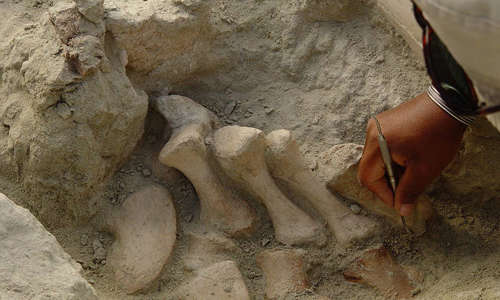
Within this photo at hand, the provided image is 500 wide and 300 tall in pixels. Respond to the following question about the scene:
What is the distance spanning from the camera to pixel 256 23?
1.61 meters

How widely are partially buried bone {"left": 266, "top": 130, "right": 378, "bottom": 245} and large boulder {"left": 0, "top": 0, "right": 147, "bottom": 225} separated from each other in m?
0.30

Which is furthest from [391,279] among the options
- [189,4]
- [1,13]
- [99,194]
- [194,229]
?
[1,13]

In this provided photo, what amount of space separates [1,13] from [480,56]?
3.47ft

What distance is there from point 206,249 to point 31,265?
0.45 m

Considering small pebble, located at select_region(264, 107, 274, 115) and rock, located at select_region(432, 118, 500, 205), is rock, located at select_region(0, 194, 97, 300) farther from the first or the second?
rock, located at select_region(432, 118, 500, 205)

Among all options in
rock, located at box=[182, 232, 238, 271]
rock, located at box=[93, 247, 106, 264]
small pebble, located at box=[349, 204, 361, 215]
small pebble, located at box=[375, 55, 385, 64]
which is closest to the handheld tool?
small pebble, located at box=[349, 204, 361, 215]

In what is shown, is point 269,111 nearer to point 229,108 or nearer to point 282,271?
point 229,108

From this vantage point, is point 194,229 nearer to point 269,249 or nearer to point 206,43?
point 269,249

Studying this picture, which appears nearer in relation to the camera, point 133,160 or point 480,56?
point 480,56

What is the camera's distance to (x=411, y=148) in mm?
1313

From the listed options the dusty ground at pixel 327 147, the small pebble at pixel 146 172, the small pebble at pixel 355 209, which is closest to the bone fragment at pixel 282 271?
the dusty ground at pixel 327 147

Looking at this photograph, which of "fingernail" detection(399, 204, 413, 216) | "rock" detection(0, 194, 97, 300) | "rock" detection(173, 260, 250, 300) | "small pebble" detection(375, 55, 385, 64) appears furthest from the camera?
"small pebble" detection(375, 55, 385, 64)

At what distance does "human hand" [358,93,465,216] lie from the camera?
4.25 feet

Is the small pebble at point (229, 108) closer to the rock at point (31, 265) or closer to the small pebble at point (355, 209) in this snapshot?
the small pebble at point (355, 209)
